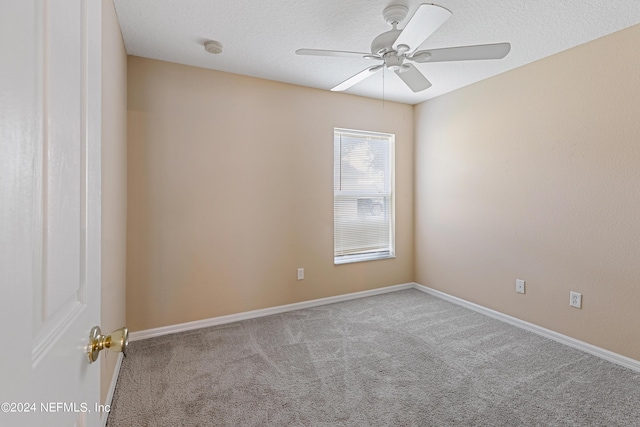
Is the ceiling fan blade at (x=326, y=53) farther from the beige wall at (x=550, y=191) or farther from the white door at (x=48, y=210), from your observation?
the beige wall at (x=550, y=191)

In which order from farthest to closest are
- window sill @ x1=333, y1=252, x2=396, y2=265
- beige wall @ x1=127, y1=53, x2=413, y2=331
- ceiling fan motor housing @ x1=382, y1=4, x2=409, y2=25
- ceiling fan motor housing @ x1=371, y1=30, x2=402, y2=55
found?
window sill @ x1=333, y1=252, x2=396, y2=265 → beige wall @ x1=127, y1=53, x2=413, y2=331 → ceiling fan motor housing @ x1=382, y1=4, x2=409, y2=25 → ceiling fan motor housing @ x1=371, y1=30, x2=402, y2=55

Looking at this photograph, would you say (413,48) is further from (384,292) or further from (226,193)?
(384,292)

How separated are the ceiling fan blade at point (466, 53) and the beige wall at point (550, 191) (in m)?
1.29

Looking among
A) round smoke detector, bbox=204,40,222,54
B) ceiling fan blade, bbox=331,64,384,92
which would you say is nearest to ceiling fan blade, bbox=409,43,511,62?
ceiling fan blade, bbox=331,64,384,92

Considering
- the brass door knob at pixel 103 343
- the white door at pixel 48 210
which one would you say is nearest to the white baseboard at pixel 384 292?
the brass door knob at pixel 103 343

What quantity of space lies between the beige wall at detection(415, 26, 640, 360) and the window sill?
65cm

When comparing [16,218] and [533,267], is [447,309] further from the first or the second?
[16,218]

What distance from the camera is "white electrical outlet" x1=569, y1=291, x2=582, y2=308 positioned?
2.61m

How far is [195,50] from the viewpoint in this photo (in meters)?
2.67

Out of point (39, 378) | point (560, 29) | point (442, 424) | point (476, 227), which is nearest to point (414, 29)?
point (560, 29)

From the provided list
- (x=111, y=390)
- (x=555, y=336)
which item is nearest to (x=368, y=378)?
(x=111, y=390)

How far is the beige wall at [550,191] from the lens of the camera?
235cm

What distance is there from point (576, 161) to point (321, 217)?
2418 mm

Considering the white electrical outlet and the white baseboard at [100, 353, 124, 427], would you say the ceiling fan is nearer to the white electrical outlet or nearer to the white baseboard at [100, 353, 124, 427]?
the white electrical outlet
